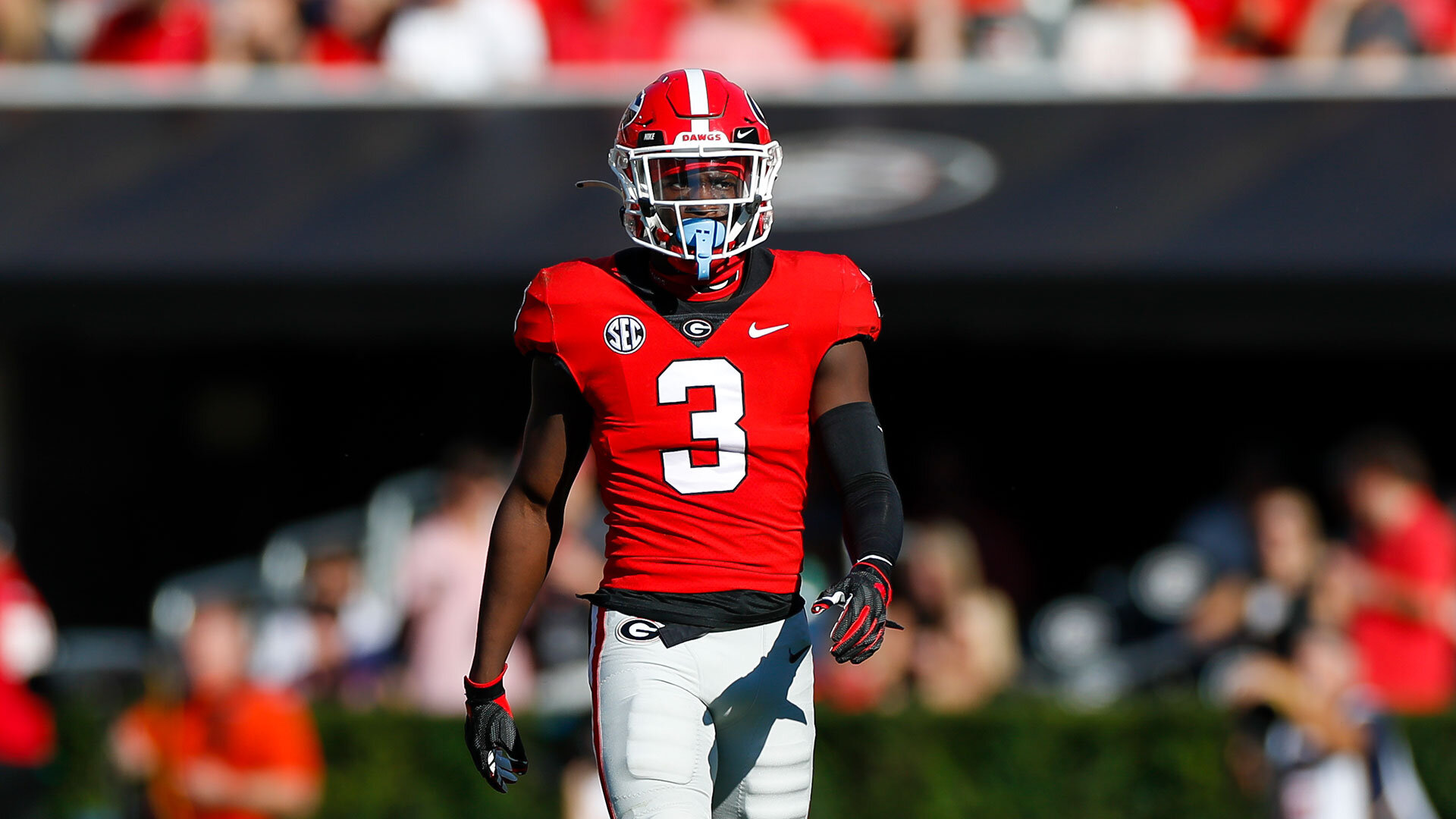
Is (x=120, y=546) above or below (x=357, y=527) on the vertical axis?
below

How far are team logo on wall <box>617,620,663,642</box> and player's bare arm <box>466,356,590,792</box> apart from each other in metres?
0.24

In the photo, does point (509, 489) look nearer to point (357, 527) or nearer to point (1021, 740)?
point (1021, 740)

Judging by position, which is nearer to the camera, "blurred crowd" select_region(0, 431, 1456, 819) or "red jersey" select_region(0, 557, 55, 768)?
"blurred crowd" select_region(0, 431, 1456, 819)

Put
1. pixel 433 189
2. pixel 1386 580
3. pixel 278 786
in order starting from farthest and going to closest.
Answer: pixel 433 189 < pixel 1386 580 < pixel 278 786

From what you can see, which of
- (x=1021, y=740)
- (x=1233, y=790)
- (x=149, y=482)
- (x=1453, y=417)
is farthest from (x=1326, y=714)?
(x=149, y=482)

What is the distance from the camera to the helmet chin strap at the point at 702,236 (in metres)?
3.67

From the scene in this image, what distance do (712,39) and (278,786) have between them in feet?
14.0

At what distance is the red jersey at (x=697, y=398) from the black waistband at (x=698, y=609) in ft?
0.05

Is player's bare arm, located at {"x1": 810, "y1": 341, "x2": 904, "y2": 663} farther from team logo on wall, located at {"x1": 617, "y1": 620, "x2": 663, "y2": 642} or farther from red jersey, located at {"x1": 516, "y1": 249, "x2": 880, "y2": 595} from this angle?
team logo on wall, located at {"x1": 617, "y1": 620, "x2": 663, "y2": 642}

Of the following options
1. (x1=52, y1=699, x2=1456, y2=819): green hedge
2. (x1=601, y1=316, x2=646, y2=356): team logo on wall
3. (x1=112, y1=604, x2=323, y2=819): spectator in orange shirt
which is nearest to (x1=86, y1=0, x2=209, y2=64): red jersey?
(x1=112, y1=604, x2=323, y2=819): spectator in orange shirt

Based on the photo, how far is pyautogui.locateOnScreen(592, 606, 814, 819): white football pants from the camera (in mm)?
3607

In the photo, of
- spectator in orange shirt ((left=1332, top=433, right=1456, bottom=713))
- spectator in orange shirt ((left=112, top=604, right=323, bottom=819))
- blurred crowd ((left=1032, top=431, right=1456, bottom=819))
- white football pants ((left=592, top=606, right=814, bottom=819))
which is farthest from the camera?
spectator in orange shirt ((left=1332, top=433, right=1456, bottom=713))

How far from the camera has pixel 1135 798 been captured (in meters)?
7.85

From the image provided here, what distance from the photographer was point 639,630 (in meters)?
3.70
